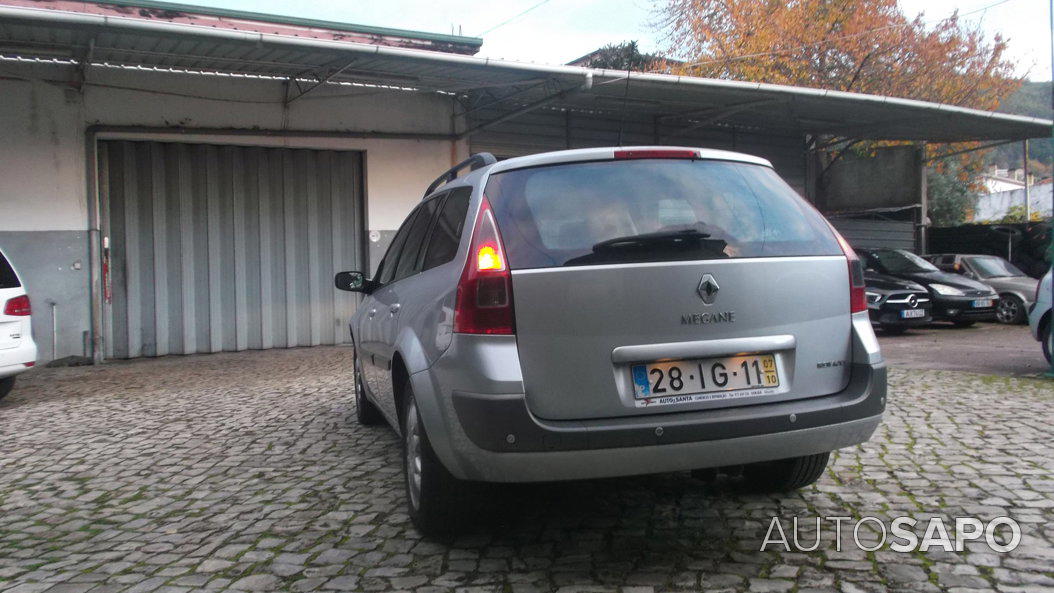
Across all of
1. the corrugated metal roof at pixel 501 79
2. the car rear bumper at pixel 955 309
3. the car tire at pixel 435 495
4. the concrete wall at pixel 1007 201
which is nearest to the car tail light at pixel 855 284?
the car tire at pixel 435 495

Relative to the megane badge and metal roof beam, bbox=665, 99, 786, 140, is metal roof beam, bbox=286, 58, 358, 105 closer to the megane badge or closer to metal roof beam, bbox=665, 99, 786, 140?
metal roof beam, bbox=665, 99, 786, 140

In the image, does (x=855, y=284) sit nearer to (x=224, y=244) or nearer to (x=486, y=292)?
(x=486, y=292)

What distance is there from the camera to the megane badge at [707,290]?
3.26 m

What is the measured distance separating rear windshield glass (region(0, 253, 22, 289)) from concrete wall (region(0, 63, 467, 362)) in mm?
3833

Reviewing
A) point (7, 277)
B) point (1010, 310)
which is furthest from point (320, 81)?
point (1010, 310)

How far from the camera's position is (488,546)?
368cm

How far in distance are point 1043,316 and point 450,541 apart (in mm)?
7644

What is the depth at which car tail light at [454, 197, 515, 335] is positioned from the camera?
319cm

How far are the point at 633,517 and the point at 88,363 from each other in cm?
997

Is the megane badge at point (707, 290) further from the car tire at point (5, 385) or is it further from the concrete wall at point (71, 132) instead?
the concrete wall at point (71, 132)

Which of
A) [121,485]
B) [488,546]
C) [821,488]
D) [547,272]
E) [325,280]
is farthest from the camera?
[325,280]

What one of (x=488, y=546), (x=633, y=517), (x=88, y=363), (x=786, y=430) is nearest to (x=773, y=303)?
(x=786, y=430)

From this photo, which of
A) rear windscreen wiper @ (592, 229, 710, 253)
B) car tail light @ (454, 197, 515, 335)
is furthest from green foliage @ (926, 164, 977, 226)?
car tail light @ (454, 197, 515, 335)

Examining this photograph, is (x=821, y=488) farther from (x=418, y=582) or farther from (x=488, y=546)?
(x=418, y=582)
